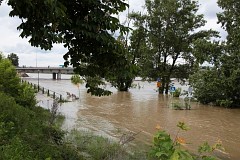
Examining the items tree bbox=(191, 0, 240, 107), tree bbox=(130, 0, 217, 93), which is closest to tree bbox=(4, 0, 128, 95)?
tree bbox=(191, 0, 240, 107)

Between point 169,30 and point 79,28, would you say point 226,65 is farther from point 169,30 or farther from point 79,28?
point 79,28

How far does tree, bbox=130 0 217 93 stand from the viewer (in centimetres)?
4944

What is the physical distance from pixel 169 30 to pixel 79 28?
42.6 metres

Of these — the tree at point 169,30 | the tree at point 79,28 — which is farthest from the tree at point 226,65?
the tree at point 79,28

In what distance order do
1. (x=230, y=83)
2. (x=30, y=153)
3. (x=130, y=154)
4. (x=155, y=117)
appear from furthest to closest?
(x=230, y=83) < (x=155, y=117) < (x=130, y=154) < (x=30, y=153)

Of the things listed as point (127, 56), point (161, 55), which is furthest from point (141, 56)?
point (127, 56)

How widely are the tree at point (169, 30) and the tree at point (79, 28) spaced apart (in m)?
41.4

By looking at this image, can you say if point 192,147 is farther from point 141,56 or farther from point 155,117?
point 141,56

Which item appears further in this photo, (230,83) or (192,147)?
(230,83)

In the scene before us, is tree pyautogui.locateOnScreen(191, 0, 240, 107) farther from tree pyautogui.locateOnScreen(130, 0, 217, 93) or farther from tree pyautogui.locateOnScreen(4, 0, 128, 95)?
tree pyautogui.locateOnScreen(4, 0, 128, 95)

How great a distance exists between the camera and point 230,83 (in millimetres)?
34750

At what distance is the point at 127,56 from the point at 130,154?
17.6 ft

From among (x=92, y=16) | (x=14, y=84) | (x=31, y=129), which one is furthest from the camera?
(x=14, y=84)

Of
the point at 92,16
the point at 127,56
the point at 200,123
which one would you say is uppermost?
the point at 92,16
